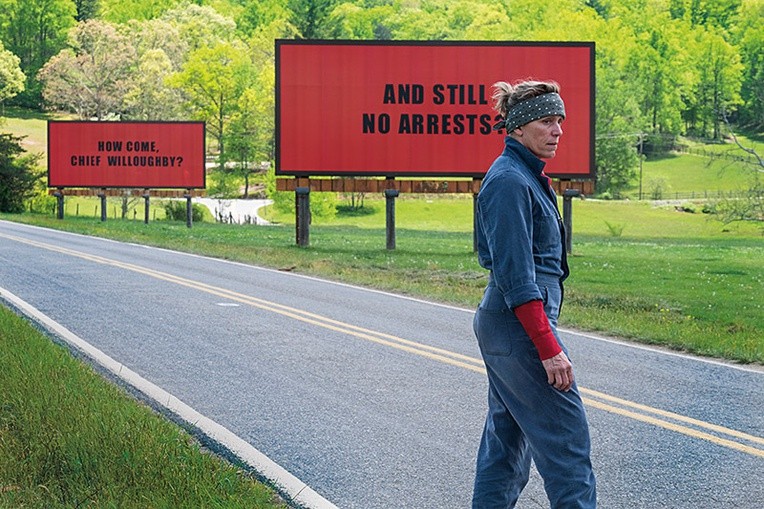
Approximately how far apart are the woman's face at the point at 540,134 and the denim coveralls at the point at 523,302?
3 centimetres

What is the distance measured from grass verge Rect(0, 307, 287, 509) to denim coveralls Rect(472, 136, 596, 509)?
1.75 m

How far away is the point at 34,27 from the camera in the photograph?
135 metres

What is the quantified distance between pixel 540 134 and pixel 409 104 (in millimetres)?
25888

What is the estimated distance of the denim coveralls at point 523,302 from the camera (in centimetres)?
452

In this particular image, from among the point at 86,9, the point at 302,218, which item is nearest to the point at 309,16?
the point at 86,9

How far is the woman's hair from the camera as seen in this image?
4691 millimetres

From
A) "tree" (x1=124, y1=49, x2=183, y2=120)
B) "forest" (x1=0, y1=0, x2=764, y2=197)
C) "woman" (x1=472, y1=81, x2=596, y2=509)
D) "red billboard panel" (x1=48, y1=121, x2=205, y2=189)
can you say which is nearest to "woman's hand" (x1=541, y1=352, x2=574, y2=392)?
"woman" (x1=472, y1=81, x2=596, y2=509)

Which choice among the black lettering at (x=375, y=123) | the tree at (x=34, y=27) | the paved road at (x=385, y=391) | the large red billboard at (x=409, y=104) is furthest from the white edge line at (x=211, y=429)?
the tree at (x=34, y=27)

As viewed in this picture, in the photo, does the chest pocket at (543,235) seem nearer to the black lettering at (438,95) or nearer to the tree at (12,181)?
the black lettering at (438,95)

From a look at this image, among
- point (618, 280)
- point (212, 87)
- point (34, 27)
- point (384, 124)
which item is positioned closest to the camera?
point (618, 280)

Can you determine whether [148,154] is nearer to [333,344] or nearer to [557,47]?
[557,47]

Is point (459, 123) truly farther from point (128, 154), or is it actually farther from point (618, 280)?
point (128, 154)

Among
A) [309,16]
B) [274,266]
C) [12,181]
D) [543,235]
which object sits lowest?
[274,266]

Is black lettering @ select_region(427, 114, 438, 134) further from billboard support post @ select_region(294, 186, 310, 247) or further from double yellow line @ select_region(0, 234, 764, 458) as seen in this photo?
double yellow line @ select_region(0, 234, 764, 458)
